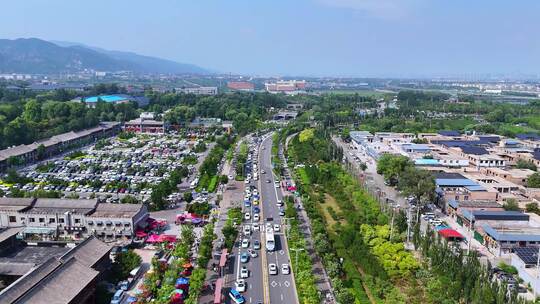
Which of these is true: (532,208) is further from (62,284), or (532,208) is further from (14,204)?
(14,204)

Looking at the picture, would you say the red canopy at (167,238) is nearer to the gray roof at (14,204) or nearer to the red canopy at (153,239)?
the red canopy at (153,239)

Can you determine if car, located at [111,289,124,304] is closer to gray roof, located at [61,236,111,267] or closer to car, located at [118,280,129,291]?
car, located at [118,280,129,291]

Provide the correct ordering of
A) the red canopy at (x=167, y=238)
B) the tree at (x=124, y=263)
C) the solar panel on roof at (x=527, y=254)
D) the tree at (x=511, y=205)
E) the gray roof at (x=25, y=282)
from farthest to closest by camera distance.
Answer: the tree at (x=511, y=205), the red canopy at (x=167, y=238), the solar panel on roof at (x=527, y=254), the tree at (x=124, y=263), the gray roof at (x=25, y=282)

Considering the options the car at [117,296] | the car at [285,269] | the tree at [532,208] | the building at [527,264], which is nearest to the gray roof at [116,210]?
the car at [117,296]

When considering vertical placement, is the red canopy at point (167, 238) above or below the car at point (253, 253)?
above

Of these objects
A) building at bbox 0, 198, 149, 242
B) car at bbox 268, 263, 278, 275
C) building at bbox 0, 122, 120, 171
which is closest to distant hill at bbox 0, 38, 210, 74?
building at bbox 0, 122, 120, 171

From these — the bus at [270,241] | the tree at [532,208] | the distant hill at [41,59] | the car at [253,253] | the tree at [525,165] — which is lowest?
the car at [253,253]

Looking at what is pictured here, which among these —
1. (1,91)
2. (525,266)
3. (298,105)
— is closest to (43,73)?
(1,91)

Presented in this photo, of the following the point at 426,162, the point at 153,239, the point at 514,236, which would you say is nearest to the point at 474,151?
the point at 426,162

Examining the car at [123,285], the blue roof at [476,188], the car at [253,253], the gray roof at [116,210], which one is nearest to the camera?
the car at [123,285]
